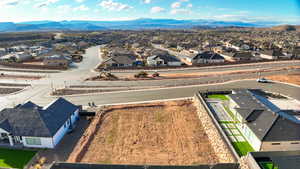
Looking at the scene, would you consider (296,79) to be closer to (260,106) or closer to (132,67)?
(260,106)

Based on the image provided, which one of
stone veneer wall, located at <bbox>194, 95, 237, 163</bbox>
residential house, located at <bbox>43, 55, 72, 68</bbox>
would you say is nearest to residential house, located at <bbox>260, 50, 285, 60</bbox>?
stone veneer wall, located at <bbox>194, 95, 237, 163</bbox>

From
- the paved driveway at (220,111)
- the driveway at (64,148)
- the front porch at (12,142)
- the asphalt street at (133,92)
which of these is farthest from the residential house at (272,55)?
the front porch at (12,142)

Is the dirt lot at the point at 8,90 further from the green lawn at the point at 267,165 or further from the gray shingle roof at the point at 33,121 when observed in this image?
the green lawn at the point at 267,165

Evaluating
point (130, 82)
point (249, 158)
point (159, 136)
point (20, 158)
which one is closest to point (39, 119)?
point (20, 158)

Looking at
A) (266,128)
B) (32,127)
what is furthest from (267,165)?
(32,127)

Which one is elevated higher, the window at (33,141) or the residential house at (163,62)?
the residential house at (163,62)
